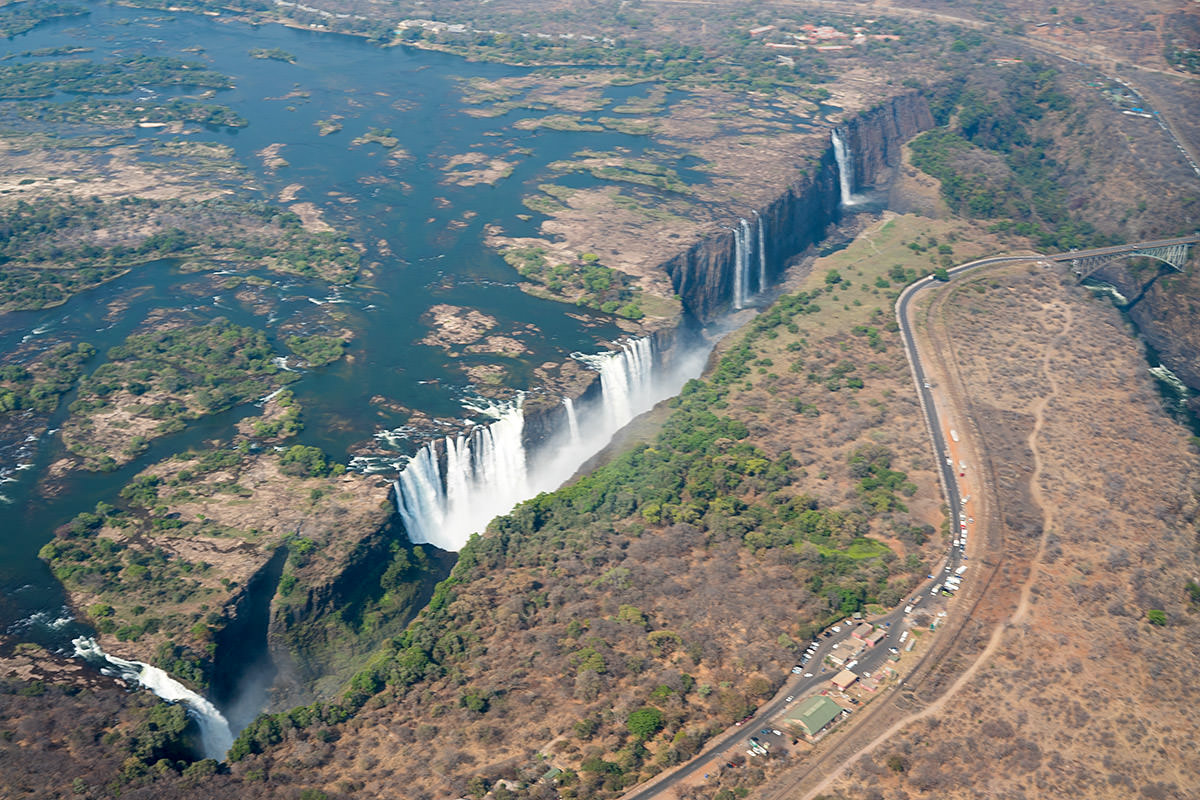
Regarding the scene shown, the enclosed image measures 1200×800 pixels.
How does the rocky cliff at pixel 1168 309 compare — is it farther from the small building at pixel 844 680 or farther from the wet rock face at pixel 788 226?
the small building at pixel 844 680

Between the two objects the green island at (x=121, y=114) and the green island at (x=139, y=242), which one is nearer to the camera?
the green island at (x=139, y=242)

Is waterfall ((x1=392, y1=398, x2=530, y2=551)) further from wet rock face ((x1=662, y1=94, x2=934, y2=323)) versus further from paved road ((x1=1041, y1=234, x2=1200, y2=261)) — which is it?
paved road ((x1=1041, y1=234, x2=1200, y2=261))

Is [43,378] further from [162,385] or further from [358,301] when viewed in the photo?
[358,301]

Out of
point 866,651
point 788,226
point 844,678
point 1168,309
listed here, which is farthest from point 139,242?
point 1168,309

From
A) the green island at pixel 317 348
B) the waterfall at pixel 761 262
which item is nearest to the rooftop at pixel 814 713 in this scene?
the green island at pixel 317 348

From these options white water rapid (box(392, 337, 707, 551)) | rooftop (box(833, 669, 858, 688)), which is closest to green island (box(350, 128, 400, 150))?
white water rapid (box(392, 337, 707, 551))

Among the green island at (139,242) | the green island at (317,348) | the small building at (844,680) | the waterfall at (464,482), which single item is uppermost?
the green island at (139,242)
